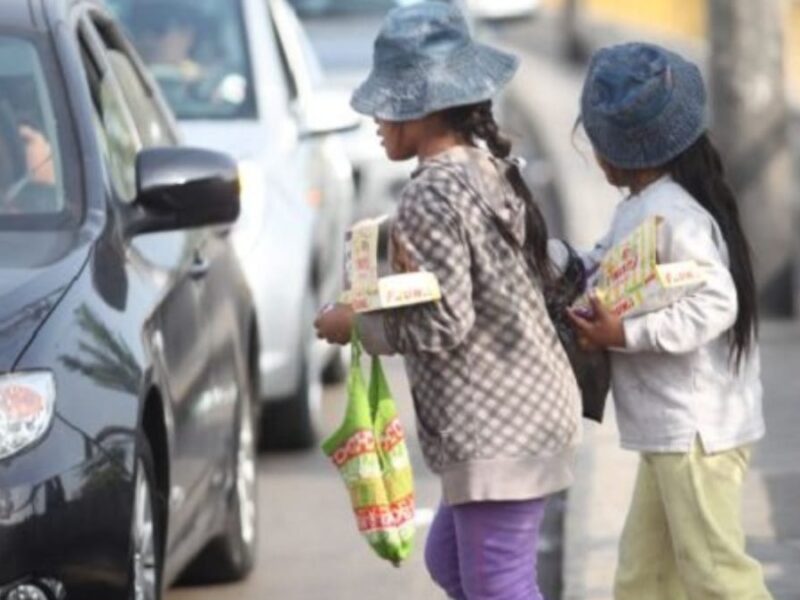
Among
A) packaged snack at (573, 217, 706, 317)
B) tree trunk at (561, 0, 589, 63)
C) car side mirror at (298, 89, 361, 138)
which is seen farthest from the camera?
tree trunk at (561, 0, 589, 63)

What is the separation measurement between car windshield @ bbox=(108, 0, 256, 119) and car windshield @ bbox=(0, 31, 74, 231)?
13.8 feet

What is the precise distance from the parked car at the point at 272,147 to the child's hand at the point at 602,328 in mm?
4485

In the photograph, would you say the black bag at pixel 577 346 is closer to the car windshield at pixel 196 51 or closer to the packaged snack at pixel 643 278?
the packaged snack at pixel 643 278

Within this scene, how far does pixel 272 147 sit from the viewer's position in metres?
12.0

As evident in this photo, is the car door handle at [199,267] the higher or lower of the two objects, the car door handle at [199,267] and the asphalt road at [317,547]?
the higher

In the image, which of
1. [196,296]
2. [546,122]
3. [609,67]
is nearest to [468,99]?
[609,67]

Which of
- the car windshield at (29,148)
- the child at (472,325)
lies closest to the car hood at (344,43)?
the car windshield at (29,148)

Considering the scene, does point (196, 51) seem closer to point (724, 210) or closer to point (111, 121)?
point (111, 121)

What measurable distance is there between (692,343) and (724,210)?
35cm

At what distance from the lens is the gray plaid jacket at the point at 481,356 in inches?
244

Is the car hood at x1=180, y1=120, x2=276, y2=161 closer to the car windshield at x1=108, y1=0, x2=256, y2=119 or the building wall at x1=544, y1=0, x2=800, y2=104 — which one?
the car windshield at x1=108, y1=0, x2=256, y2=119

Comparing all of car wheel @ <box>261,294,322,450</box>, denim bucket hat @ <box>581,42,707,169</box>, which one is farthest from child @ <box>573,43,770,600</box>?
car wheel @ <box>261,294,322,450</box>

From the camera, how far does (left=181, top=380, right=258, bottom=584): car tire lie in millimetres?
8836

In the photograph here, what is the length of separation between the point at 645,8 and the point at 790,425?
134ft
